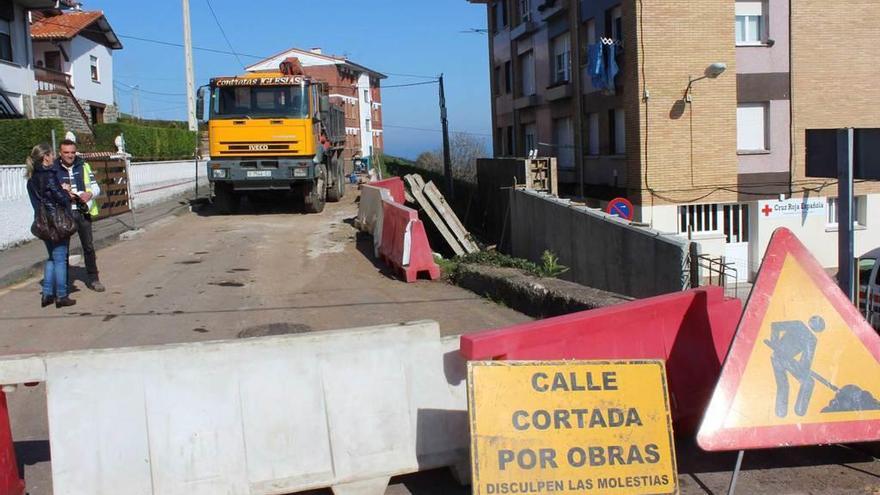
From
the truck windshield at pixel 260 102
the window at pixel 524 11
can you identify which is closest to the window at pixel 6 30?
the truck windshield at pixel 260 102

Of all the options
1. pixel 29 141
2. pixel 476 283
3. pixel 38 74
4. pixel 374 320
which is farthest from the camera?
pixel 38 74

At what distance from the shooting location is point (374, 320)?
938cm

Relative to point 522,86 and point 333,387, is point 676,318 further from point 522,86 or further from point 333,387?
point 522,86

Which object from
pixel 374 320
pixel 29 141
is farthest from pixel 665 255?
pixel 29 141

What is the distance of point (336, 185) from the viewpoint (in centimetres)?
2495

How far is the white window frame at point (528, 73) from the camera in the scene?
32.7 metres

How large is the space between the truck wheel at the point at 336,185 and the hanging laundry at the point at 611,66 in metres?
8.35

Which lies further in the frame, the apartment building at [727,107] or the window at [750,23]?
the window at [750,23]

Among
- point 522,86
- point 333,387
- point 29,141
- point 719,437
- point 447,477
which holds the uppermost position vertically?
point 522,86

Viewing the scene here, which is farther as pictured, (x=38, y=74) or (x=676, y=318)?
(x=38, y=74)

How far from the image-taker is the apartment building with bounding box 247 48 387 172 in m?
69.2

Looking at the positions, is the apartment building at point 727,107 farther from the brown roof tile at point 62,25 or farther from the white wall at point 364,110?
the white wall at point 364,110

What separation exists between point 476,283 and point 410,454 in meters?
6.70

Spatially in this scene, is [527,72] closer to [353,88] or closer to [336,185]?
[336,185]
